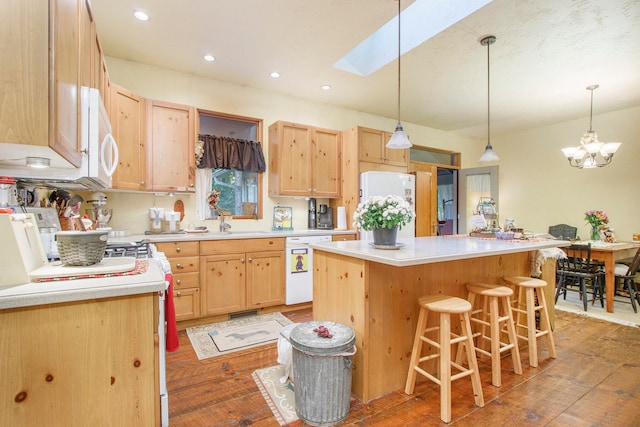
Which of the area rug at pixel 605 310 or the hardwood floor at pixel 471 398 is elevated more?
the area rug at pixel 605 310

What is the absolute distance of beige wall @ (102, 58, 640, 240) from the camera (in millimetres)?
3520

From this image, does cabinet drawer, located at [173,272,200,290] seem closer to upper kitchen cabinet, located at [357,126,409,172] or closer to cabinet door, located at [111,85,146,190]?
cabinet door, located at [111,85,146,190]

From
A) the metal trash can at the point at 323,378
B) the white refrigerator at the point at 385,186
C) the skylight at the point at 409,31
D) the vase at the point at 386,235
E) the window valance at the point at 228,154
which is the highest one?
the skylight at the point at 409,31

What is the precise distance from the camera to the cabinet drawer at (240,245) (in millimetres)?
3216

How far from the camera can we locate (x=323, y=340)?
1.76 meters

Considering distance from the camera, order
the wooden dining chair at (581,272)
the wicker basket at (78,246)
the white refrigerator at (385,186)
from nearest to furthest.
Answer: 1. the wicker basket at (78,246)
2. the wooden dining chair at (581,272)
3. the white refrigerator at (385,186)

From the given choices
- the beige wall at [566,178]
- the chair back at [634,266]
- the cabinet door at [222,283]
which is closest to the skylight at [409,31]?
the cabinet door at [222,283]

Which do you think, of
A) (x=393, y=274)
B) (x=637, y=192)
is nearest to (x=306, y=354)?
(x=393, y=274)

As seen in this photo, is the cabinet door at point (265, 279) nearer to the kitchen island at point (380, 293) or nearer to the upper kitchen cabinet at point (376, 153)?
the kitchen island at point (380, 293)

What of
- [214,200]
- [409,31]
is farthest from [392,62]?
[214,200]

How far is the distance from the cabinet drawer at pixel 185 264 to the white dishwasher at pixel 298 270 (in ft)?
3.40

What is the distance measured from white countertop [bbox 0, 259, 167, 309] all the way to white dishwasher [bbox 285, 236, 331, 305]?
2510 mm

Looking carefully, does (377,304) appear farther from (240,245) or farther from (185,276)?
(185,276)

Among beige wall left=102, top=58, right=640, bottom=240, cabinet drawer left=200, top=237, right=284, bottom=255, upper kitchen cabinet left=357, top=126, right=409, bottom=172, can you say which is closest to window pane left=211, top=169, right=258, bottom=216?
beige wall left=102, top=58, right=640, bottom=240
